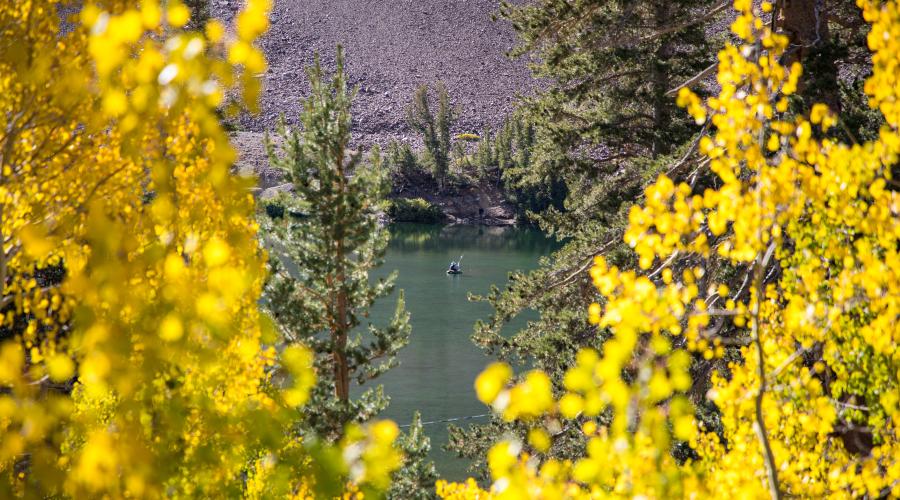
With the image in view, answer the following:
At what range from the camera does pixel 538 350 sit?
43.3 feet

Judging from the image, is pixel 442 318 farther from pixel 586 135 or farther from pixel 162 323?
pixel 162 323

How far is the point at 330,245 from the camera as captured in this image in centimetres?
1299

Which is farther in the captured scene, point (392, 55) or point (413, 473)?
point (392, 55)

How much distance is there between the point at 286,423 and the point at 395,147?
8378 centimetres

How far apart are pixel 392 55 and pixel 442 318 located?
300ft

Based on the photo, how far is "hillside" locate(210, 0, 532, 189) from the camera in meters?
109

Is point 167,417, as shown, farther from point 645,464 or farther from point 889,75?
point 889,75

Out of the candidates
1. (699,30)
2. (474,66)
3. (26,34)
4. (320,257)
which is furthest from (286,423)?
(474,66)

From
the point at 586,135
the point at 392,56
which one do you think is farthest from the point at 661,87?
the point at 392,56

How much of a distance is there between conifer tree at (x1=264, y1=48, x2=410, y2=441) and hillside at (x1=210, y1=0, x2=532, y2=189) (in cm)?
8959

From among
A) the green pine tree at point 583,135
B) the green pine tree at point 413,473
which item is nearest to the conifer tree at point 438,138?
the green pine tree at point 583,135

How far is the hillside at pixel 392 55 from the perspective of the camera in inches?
4301

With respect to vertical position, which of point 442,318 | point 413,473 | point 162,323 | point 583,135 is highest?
point 162,323

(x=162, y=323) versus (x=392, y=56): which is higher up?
(x=162, y=323)
